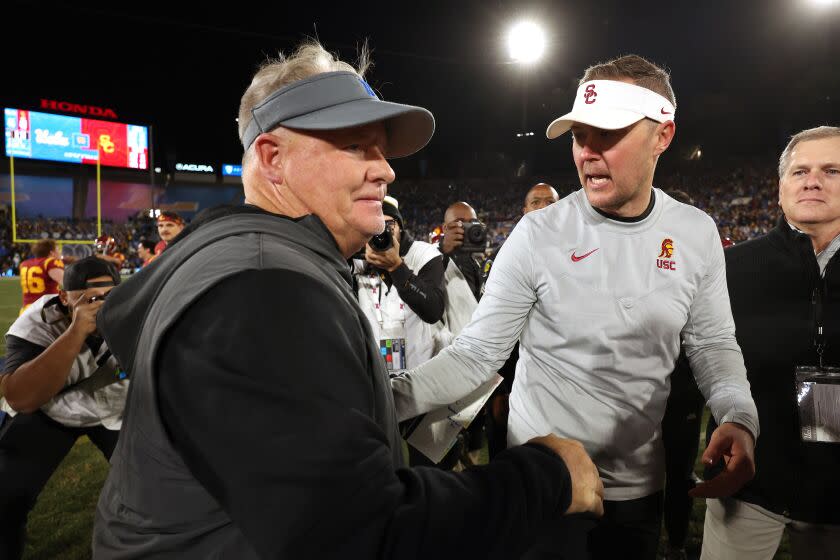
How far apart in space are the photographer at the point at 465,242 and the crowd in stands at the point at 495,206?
18994 mm

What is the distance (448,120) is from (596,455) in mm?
38278

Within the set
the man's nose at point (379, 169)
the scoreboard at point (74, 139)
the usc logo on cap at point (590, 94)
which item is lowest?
the man's nose at point (379, 169)

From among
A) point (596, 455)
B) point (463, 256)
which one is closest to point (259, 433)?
point (596, 455)

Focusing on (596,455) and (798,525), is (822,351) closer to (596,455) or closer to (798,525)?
(798,525)

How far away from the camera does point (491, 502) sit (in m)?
0.82

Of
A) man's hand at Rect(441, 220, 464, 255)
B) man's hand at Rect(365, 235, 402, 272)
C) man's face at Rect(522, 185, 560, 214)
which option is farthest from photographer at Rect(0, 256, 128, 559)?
man's face at Rect(522, 185, 560, 214)

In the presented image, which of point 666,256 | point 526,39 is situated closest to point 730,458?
point 666,256

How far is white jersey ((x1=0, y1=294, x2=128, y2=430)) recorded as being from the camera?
9.06 ft

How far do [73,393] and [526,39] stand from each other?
36.2 ft

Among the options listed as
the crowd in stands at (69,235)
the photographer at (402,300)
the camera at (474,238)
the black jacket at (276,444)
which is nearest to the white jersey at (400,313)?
the photographer at (402,300)

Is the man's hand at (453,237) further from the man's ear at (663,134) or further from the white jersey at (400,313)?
the man's ear at (663,134)

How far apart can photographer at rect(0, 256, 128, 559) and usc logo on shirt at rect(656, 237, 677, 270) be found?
8.59ft

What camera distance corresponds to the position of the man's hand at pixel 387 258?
9.93ft

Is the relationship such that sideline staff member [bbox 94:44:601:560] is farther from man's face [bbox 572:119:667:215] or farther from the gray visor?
man's face [bbox 572:119:667:215]
